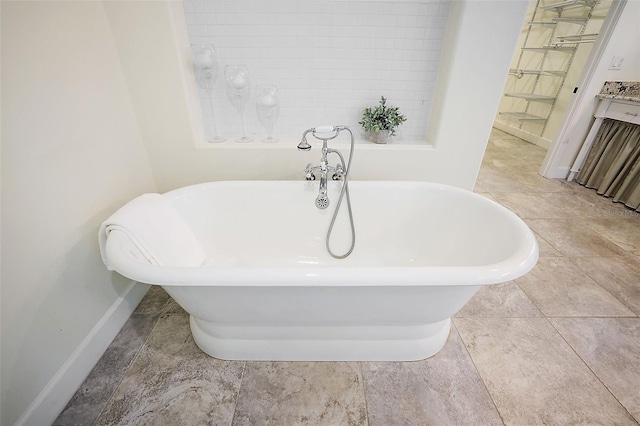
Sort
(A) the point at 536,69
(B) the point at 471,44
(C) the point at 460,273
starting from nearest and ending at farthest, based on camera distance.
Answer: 1. (C) the point at 460,273
2. (B) the point at 471,44
3. (A) the point at 536,69

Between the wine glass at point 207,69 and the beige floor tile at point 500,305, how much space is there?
66.5 inches

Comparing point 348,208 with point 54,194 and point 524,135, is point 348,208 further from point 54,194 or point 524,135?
point 524,135

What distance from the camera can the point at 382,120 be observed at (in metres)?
1.55

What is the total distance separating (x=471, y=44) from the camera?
1328 millimetres

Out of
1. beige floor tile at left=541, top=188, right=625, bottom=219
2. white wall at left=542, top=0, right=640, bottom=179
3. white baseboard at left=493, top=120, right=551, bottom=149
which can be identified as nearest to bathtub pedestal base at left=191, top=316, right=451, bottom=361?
beige floor tile at left=541, top=188, right=625, bottom=219

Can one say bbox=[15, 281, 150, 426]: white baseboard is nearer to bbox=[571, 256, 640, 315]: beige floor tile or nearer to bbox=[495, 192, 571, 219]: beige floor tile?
bbox=[571, 256, 640, 315]: beige floor tile

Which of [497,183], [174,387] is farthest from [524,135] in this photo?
[174,387]

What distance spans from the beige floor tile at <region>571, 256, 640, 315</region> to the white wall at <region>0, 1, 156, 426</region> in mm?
2628

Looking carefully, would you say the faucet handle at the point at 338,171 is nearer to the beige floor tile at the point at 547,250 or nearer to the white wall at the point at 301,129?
the white wall at the point at 301,129

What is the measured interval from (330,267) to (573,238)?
6.98 feet

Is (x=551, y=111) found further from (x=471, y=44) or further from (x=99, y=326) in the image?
(x=99, y=326)

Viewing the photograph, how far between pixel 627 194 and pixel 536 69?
8.99 feet

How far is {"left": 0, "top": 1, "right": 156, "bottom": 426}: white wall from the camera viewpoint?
0.85 m

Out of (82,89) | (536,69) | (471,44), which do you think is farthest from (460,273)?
(536,69)
